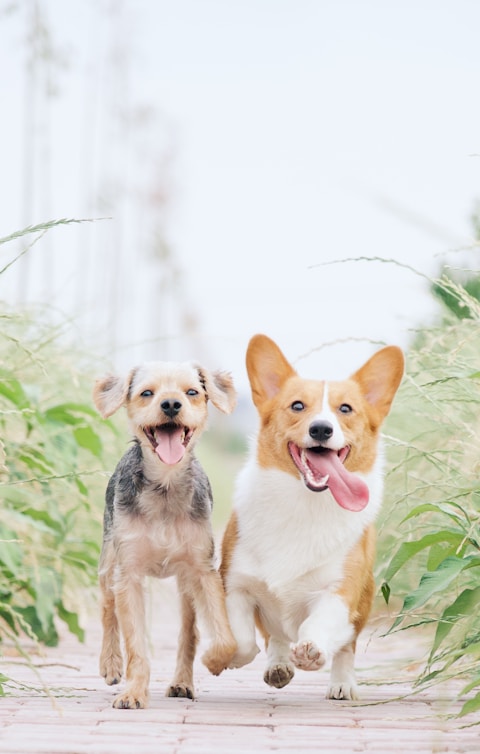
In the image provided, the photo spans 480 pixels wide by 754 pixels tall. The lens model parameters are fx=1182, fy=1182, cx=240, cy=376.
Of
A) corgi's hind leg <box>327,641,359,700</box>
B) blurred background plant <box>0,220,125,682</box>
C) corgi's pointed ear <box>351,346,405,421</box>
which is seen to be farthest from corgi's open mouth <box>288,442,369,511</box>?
blurred background plant <box>0,220,125,682</box>

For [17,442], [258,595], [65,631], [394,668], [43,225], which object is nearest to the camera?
[43,225]

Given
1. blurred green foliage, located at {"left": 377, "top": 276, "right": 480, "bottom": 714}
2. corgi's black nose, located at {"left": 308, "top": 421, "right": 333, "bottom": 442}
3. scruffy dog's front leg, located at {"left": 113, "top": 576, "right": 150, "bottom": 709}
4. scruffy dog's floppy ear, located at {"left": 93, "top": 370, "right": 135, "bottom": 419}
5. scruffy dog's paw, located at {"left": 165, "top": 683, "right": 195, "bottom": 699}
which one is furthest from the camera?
scruffy dog's floppy ear, located at {"left": 93, "top": 370, "right": 135, "bottom": 419}

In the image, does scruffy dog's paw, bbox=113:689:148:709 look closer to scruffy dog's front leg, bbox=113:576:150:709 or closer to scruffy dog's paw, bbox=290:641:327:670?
scruffy dog's front leg, bbox=113:576:150:709

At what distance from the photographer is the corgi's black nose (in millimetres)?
3713

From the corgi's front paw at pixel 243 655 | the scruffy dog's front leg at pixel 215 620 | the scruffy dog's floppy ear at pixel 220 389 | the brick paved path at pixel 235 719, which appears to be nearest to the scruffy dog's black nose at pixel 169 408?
the scruffy dog's floppy ear at pixel 220 389

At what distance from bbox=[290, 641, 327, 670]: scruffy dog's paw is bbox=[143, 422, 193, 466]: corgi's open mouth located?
2.43 ft

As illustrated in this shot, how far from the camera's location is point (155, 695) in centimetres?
407

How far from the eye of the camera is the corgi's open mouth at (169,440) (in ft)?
12.7

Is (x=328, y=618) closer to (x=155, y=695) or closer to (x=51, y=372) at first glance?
(x=155, y=695)

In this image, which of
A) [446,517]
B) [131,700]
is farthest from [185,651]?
[446,517]

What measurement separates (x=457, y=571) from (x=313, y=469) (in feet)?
2.21

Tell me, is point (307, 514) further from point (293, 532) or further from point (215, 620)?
point (215, 620)

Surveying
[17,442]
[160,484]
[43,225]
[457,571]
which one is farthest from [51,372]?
[457,571]

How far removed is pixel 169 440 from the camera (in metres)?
3.93
